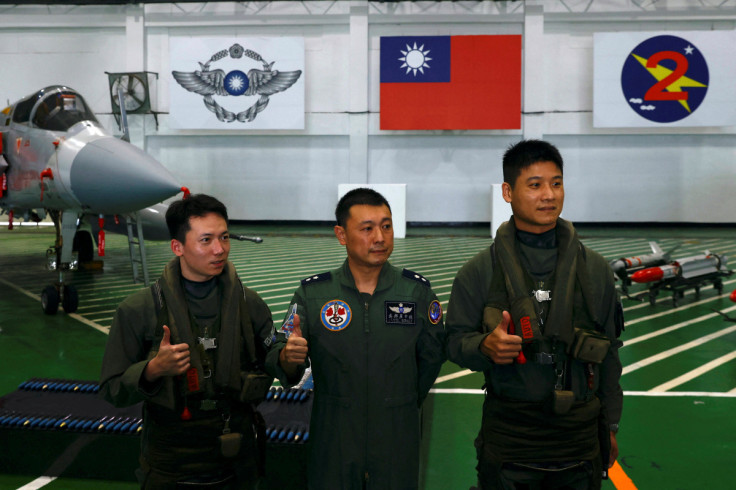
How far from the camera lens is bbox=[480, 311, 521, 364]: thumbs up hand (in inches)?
81.5

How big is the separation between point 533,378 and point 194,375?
1262 mm

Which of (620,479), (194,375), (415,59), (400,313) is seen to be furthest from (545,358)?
(415,59)

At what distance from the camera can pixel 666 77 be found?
19.2 m

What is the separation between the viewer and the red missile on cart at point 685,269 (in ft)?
27.6

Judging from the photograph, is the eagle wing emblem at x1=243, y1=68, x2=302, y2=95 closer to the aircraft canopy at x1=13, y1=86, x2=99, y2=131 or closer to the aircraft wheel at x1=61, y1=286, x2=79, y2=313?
the aircraft canopy at x1=13, y1=86, x2=99, y2=131

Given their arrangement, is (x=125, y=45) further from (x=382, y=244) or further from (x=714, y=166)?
(x=382, y=244)

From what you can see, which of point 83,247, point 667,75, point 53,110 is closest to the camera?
point 53,110

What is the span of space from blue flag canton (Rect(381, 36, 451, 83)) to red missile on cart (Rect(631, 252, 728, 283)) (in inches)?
486

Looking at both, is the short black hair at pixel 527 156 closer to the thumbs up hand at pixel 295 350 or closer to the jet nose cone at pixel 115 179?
the thumbs up hand at pixel 295 350

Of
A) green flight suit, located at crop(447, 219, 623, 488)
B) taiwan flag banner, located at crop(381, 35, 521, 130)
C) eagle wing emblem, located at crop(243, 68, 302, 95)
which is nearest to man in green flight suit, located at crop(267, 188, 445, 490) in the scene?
green flight suit, located at crop(447, 219, 623, 488)

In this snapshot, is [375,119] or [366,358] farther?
[375,119]

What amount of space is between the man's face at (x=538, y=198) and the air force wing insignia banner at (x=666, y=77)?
62.0 ft

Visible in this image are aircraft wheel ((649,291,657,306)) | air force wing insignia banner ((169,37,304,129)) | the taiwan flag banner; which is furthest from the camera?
air force wing insignia banner ((169,37,304,129))

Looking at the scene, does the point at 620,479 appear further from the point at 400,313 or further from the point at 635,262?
the point at 635,262
